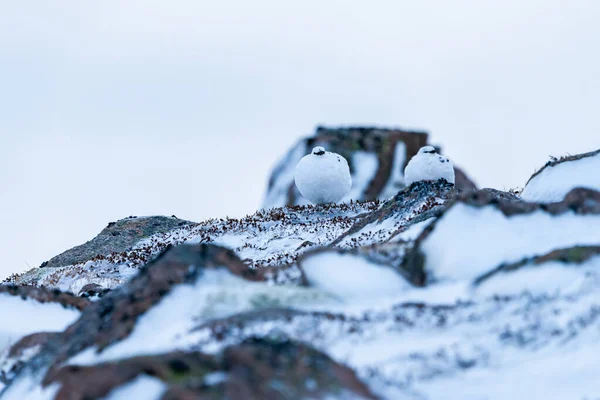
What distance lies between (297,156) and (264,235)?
48.8ft

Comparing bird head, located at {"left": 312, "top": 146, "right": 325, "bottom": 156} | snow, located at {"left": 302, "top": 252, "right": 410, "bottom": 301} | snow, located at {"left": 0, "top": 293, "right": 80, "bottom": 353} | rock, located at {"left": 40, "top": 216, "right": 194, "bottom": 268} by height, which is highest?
bird head, located at {"left": 312, "top": 146, "right": 325, "bottom": 156}

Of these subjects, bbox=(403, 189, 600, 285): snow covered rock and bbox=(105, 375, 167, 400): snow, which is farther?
bbox=(403, 189, 600, 285): snow covered rock

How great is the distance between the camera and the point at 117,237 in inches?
1273

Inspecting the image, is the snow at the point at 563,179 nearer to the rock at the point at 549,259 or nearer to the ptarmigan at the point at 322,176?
the rock at the point at 549,259

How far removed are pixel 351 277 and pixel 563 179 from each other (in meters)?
7.18

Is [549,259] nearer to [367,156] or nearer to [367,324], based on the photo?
[367,324]

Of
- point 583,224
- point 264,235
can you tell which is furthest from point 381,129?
point 583,224

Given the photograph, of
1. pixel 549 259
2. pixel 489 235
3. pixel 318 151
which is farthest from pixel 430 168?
pixel 549 259

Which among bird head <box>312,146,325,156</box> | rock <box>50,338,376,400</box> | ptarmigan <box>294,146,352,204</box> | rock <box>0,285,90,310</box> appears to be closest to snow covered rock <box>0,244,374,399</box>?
rock <box>50,338,376,400</box>

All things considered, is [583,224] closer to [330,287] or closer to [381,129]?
[330,287]

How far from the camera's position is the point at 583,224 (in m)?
8.95

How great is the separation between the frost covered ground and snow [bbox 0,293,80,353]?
0.04 metres

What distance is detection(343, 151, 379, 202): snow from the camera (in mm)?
37562

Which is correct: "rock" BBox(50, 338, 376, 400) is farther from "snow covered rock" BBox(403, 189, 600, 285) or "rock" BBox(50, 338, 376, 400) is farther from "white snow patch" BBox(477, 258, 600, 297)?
"snow covered rock" BBox(403, 189, 600, 285)
